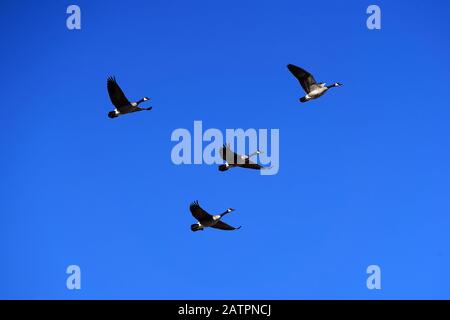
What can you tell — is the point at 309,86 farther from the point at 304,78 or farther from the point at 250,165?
the point at 250,165

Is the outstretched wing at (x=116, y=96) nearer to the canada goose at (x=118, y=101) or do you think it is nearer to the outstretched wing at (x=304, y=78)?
the canada goose at (x=118, y=101)

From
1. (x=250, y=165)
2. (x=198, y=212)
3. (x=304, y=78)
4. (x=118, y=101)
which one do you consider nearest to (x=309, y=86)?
(x=304, y=78)

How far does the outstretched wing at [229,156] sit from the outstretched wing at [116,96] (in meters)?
3.28

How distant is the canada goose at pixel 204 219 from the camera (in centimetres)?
2881

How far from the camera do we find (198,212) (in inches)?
1143

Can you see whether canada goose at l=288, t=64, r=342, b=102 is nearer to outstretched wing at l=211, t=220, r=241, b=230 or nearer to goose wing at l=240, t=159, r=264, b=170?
goose wing at l=240, t=159, r=264, b=170

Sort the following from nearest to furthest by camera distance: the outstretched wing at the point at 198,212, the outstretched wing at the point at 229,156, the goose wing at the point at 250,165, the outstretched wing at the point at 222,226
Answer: the outstretched wing at the point at 198,212, the outstretched wing at the point at 229,156, the outstretched wing at the point at 222,226, the goose wing at the point at 250,165

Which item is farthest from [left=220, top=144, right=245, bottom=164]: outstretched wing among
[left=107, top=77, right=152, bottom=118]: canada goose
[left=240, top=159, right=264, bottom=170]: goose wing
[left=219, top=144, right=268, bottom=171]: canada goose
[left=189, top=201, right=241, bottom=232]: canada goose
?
[left=107, top=77, right=152, bottom=118]: canada goose

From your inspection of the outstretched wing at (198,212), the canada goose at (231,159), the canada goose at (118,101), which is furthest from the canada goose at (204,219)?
the canada goose at (118,101)
